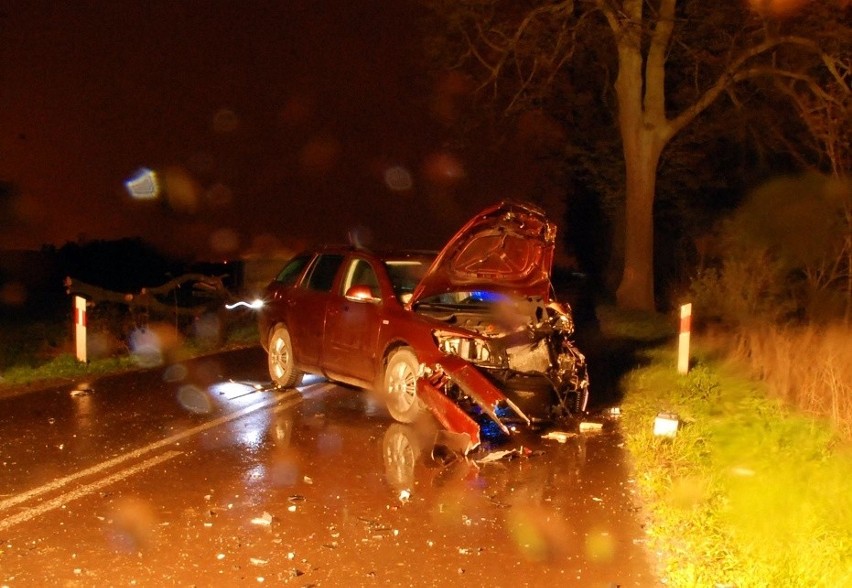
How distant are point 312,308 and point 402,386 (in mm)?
2080

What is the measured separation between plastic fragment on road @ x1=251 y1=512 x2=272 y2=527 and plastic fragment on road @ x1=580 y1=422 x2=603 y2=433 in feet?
13.5

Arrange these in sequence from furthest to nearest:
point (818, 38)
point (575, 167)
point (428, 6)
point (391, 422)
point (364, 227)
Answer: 1. point (364, 227)
2. point (575, 167)
3. point (428, 6)
4. point (818, 38)
5. point (391, 422)

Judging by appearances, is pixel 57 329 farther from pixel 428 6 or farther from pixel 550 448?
pixel 550 448

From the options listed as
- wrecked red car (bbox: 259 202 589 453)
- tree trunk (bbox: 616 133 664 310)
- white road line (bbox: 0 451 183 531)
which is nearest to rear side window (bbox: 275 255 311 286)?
wrecked red car (bbox: 259 202 589 453)

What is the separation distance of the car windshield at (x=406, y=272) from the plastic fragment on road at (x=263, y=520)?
393 cm

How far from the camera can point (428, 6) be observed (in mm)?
20781

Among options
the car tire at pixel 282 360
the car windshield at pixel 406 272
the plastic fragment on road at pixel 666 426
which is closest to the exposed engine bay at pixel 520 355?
the car windshield at pixel 406 272

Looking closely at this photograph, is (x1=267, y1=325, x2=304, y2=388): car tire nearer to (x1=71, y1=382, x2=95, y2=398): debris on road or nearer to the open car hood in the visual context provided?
(x1=71, y1=382, x2=95, y2=398): debris on road

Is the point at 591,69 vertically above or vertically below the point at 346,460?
above

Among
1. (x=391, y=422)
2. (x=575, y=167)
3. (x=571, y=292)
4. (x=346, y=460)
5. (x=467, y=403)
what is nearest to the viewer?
(x=346, y=460)

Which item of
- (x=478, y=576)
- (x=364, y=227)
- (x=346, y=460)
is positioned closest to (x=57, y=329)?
(x=346, y=460)

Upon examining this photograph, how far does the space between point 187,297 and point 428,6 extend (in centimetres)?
871

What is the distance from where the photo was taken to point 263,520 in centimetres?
638

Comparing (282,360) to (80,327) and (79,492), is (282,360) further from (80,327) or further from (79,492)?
→ (79,492)
